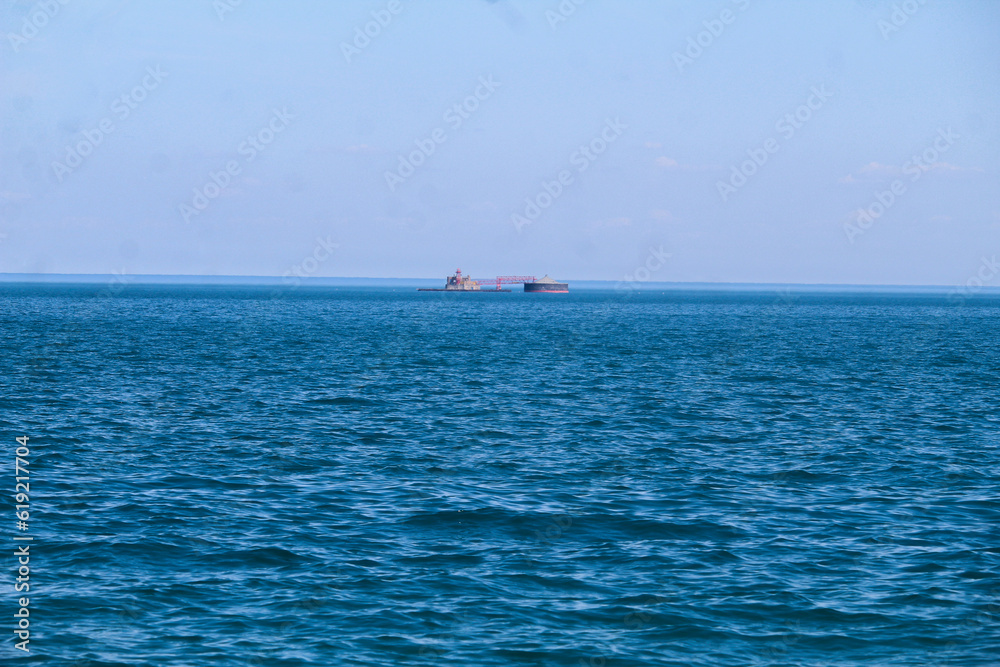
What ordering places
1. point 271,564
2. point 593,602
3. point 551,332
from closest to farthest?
1. point 593,602
2. point 271,564
3. point 551,332

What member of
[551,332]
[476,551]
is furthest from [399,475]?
[551,332]

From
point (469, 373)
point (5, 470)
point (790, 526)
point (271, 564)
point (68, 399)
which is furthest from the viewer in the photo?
point (469, 373)

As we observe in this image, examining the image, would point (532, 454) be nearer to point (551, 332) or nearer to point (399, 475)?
point (399, 475)

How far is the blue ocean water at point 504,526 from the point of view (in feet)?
47.6

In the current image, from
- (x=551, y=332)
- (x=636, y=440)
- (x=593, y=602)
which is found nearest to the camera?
(x=593, y=602)

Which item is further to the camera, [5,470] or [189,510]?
[5,470]

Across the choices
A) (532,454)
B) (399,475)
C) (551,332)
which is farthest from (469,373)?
(551,332)

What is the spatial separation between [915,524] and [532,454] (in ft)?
38.9

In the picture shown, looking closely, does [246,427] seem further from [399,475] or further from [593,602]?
[593,602]

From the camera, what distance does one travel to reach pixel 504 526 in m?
20.7

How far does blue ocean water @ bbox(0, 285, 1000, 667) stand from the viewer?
14516mm

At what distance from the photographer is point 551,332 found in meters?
113

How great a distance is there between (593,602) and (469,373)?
41878 mm

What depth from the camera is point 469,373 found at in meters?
57.7
